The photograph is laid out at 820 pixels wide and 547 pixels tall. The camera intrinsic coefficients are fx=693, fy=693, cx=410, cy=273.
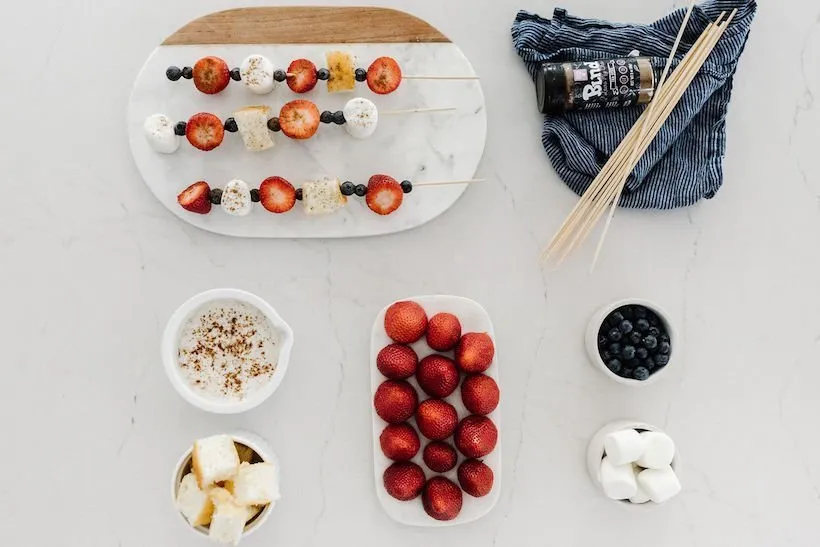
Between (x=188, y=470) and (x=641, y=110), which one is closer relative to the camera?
(x=188, y=470)

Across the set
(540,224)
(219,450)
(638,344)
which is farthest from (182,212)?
(638,344)

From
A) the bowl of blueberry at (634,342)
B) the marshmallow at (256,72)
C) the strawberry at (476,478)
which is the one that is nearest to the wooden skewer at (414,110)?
the marshmallow at (256,72)

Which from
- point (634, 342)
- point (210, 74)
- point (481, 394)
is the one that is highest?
point (210, 74)

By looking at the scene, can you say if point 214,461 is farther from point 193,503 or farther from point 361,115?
point 361,115

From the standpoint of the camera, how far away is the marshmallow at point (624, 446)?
148 cm

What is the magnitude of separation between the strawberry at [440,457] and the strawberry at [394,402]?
88 mm

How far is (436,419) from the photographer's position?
150cm

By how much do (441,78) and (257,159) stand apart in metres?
0.46

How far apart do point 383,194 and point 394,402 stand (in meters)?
0.46

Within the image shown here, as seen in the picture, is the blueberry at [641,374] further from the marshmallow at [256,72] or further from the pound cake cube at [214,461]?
the marshmallow at [256,72]

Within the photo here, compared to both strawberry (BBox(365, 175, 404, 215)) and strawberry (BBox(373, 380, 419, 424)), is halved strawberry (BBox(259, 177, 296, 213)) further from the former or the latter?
strawberry (BBox(373, 380, 419, 424))

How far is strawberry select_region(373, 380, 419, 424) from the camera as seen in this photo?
151 centimetres

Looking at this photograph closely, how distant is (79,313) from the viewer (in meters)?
1.60

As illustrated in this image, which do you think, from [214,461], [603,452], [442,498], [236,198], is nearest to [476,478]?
[442,498]
